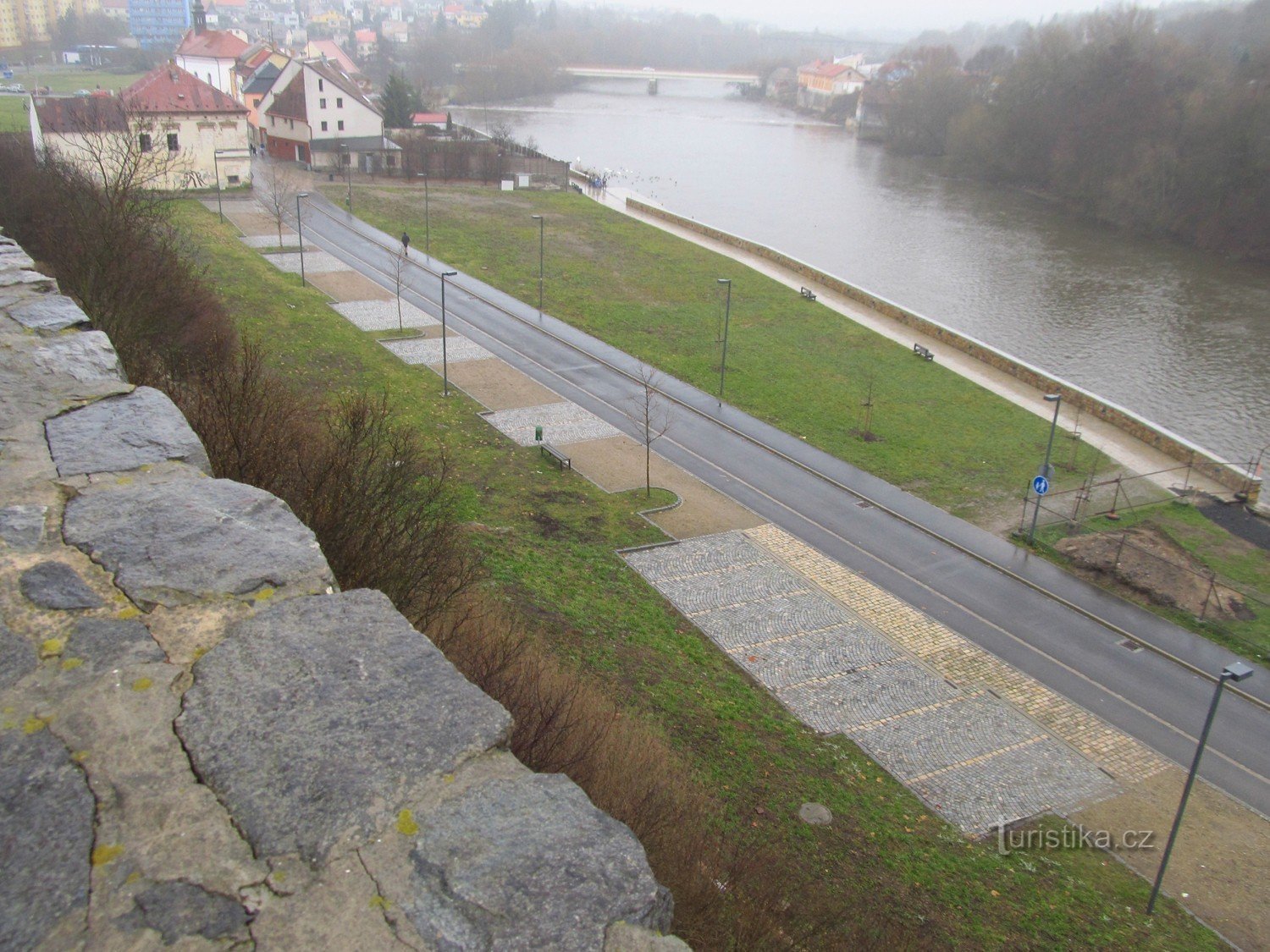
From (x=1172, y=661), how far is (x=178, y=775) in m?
20.2

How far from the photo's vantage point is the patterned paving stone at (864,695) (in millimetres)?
16125

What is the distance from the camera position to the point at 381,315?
118ft

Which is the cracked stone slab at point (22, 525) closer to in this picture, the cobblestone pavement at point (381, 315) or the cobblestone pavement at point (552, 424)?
the cobblestone pavement at point (552, 424)

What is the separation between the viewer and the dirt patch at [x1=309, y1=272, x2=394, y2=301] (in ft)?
125

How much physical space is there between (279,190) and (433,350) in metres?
27.3

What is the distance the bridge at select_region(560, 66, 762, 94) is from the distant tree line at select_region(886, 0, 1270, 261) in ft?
276

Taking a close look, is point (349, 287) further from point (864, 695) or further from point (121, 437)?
point (121, 437)

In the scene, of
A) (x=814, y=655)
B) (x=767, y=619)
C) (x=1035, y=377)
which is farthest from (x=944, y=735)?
(x=1035, y=377)

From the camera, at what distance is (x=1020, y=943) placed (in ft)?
38.1

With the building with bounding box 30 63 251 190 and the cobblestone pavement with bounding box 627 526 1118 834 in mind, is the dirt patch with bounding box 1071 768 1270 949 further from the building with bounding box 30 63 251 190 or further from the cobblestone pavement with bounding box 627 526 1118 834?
the building with bounding box 30 63 251 190

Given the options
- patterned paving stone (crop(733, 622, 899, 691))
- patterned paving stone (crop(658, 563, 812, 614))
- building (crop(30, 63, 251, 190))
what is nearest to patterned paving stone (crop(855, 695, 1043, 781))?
patterned paving stone (crop(733, 622, 899, 691))

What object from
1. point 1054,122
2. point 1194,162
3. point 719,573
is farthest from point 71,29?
point 719,573

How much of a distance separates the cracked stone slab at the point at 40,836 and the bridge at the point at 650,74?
174 metres

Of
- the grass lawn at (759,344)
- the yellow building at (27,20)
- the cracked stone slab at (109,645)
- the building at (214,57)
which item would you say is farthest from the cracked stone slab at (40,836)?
the yellow building at (27,20)
